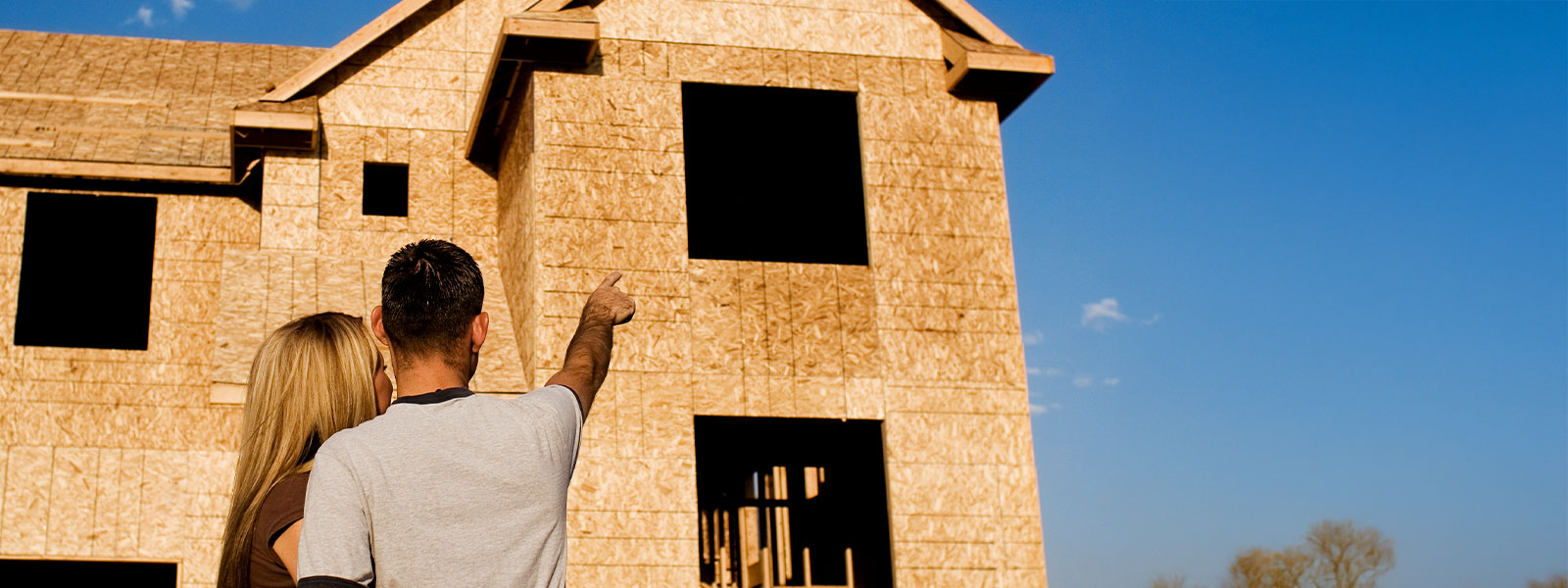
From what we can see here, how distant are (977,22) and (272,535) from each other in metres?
14.1

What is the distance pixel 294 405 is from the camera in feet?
12.0

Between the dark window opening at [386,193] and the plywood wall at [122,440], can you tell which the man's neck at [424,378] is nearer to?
the plywood wall at [122,440]

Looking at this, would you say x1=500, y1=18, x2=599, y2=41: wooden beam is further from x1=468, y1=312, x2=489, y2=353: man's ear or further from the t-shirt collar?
the t-shirt collar

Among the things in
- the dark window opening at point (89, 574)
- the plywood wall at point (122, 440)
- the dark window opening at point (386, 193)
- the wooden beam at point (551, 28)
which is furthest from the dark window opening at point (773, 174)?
the dark window opening at point (89, 574)

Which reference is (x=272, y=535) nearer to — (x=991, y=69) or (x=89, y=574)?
(x=991, y=69)

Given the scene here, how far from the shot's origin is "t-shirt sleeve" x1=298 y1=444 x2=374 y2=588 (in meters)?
3.31

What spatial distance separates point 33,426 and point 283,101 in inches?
180

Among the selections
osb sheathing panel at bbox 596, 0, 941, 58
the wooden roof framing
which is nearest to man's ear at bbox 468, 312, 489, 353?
osb sheathing panel at bbox 596, 0, 941, 58

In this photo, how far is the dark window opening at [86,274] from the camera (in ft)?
63.3

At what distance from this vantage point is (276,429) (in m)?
3.66

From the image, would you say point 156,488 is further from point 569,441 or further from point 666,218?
point 569,441

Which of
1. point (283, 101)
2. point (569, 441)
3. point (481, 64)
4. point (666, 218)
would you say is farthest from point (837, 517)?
point (569, 441)

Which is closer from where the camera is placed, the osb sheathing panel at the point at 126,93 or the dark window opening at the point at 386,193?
the osb sheathing panel at the point at 126,93

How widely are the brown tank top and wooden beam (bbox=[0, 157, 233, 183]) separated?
14960mm
